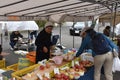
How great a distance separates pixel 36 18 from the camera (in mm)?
5277

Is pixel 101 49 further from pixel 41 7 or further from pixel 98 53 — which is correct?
pixel 41 7

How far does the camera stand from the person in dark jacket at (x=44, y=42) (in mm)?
4102

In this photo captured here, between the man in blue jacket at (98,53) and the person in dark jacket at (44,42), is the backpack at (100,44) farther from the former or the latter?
the person in dark jacket at (44,42)

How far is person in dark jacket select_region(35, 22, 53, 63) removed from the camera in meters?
4.10

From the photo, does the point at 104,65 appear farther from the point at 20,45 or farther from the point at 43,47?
the point at 20,45

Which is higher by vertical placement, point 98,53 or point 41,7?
point 41,7

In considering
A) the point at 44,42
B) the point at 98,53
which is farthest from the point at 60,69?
the point at 44,42

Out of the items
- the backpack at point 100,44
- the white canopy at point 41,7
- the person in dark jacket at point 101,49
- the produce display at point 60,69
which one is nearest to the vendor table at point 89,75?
the produce display at point 60,69

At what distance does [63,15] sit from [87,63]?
2.19m

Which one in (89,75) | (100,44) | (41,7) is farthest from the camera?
(41,7)

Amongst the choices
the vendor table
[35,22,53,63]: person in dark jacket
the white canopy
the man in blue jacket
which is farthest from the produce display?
the white canopy

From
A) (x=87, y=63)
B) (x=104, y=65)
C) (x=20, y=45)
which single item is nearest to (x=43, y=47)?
(x=87, y=63)

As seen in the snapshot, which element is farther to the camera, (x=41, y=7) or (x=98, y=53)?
(x=41, y=7)

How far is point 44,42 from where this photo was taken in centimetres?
419
